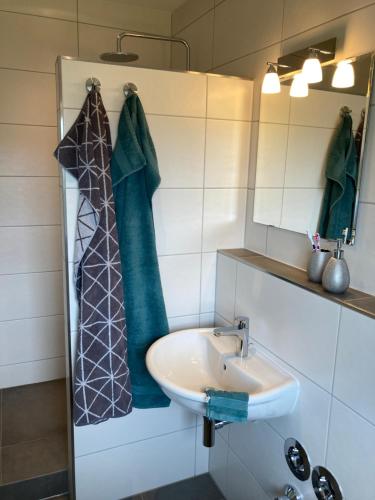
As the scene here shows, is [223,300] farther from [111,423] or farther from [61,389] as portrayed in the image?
[61,389]

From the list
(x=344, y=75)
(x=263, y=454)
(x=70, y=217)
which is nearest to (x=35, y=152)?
(x=70, y=217)

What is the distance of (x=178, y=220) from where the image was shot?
1.79 metres

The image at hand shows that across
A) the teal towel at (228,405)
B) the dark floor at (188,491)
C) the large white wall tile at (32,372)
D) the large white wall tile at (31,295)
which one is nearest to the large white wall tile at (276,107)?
the teal towel at (228,405)

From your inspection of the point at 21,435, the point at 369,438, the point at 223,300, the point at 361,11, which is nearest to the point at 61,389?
the point at 21,435

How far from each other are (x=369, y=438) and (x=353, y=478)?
16 centimetres

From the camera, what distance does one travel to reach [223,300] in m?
1.88

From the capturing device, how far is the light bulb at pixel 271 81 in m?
1.55

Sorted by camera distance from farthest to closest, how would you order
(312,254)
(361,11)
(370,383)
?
(312,254) → (361,11) → (370,383)

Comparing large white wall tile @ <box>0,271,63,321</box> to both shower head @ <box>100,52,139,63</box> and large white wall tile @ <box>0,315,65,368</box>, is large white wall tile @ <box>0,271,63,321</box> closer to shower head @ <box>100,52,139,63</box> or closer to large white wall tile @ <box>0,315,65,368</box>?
large white wall tile @ <box>0,315,65,368</box>

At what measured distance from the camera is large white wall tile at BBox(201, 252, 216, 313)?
1892 millimetres

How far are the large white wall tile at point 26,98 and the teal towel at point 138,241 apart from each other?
101 centimetres

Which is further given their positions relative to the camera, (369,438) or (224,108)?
(224,108)

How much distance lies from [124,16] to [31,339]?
2012 millimetres

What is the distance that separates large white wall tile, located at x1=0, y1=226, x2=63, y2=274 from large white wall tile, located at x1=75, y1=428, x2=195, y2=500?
1.19 m
